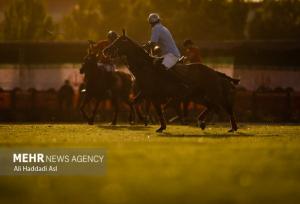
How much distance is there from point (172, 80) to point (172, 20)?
70.8 meters

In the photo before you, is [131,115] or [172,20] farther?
[172,20]

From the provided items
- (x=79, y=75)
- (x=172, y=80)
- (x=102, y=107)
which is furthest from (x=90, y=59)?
(x=79, y=75)

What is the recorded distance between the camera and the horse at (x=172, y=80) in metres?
24.0

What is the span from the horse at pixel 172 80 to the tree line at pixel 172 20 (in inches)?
2448

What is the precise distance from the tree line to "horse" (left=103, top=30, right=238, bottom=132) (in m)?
62.2

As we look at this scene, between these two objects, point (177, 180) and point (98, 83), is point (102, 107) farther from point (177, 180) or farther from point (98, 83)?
point (177, 180)

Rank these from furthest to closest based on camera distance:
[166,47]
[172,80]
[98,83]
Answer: [98,83], [172,80], [166,47]

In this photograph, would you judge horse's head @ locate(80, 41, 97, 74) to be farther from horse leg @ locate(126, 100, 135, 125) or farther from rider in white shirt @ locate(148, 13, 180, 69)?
rider in white shirt @ locate(148, 13, 180, 69)

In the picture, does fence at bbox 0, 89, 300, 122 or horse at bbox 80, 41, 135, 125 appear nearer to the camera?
horse at bbox 80, 41, 135, 125

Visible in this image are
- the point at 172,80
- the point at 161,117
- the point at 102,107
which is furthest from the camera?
the point at 102,107

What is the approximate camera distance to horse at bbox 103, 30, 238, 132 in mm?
24047

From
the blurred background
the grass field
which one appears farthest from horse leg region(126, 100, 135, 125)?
the grass field

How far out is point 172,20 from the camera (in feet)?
311

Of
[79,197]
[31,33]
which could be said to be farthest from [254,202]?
[31,33]
